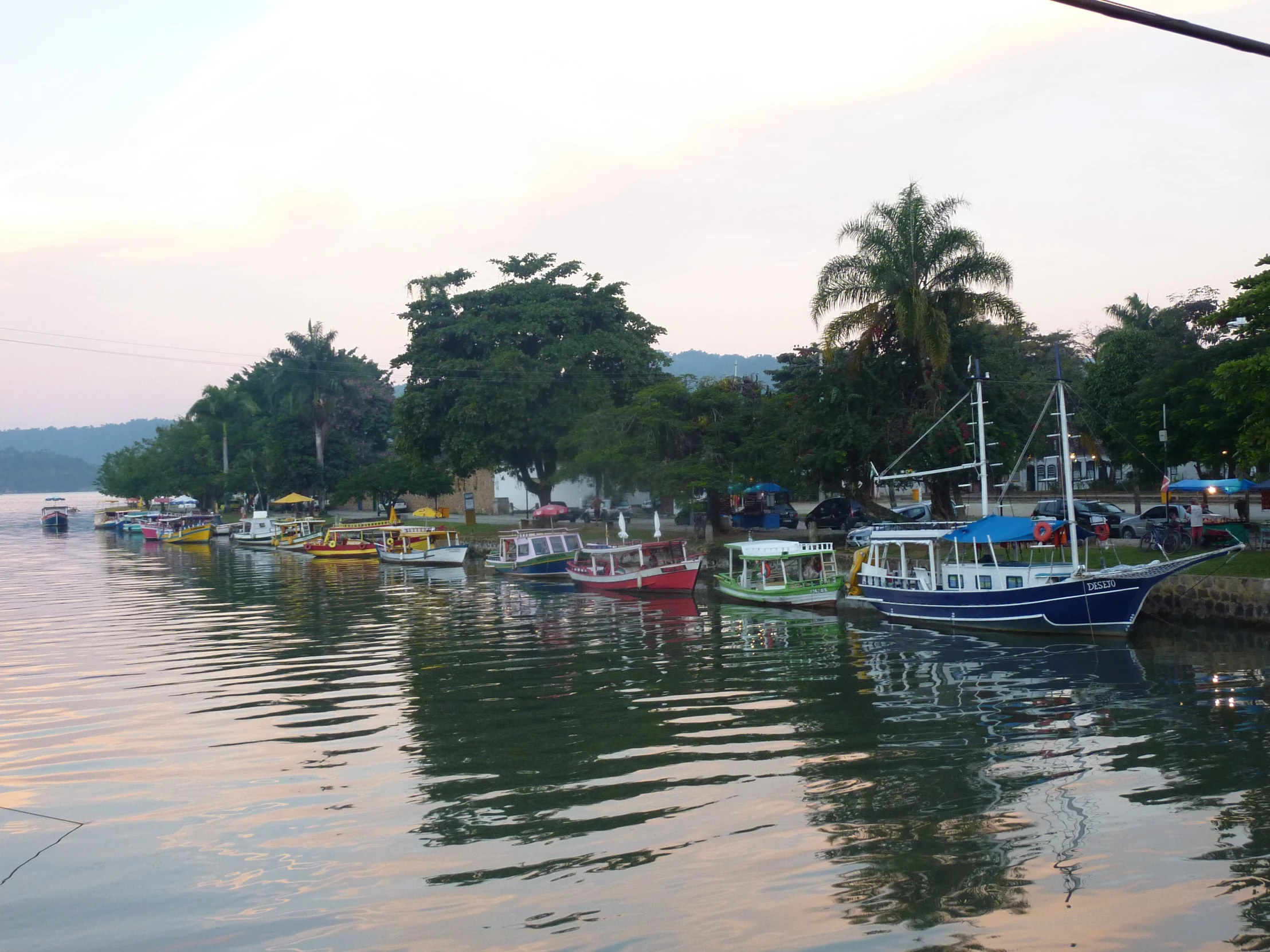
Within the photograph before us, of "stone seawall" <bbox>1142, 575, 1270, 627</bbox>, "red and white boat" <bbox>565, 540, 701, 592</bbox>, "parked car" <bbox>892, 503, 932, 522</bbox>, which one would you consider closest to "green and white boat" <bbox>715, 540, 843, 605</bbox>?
"red and white boat" <bbox>565, 540, 701, 592</bbox>

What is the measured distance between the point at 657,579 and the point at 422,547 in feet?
76.5

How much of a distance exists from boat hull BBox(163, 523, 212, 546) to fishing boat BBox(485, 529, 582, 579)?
4861 centimetres

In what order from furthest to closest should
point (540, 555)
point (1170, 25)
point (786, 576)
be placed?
Result: point (540, 555), point (786, 576), point (1170, 25)

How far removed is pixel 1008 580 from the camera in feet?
99.8

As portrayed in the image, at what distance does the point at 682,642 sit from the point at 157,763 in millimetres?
15884

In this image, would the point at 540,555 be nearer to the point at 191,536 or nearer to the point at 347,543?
the point at 347,543

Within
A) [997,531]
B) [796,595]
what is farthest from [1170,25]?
[796,595]

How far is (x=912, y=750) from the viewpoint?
1728 centimetres

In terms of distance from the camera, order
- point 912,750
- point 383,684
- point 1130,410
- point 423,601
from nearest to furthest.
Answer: point 912,750 → point 383,684 → point 423,601 → point 1130,410

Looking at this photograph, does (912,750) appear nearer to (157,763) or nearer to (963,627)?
(157,763)

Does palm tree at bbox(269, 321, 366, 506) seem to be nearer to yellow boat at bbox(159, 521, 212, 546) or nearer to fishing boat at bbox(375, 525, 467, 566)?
yellow boat at bbox(159, 521, 212, 546)

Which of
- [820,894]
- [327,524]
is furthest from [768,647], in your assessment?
[327,524]

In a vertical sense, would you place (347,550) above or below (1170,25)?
below

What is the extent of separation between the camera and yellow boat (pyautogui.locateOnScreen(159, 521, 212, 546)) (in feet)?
302
